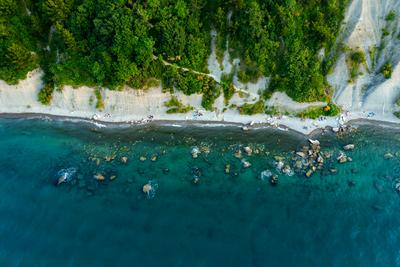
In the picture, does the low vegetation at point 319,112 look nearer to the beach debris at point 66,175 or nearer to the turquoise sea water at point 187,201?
the turquoise sea water at point 187,201

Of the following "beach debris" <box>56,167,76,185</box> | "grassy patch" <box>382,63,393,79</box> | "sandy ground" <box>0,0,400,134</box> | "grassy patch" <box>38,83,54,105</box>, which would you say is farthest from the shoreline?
"beach debris" <box>56,167,76,185</box>

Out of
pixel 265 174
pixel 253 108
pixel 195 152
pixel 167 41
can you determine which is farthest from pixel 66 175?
pixel 253 108

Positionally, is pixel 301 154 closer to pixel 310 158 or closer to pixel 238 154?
pixel 310 158

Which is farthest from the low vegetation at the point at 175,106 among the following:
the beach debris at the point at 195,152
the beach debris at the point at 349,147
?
the beach debris at the point at 349,147

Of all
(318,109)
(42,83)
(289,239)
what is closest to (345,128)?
(318,109)

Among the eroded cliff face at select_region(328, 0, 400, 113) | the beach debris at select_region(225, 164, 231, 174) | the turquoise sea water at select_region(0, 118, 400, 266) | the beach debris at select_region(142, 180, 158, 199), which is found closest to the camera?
the turquoise sea water at select_region(0, 118, 400, 266)

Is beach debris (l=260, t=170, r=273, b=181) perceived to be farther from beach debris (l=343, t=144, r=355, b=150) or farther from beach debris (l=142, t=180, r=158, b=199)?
beach debris (l=142, t=180, r=158, b=199)
